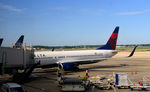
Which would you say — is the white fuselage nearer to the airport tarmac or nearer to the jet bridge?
the airport tarmac

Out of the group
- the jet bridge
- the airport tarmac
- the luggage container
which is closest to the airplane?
the airport tarmac

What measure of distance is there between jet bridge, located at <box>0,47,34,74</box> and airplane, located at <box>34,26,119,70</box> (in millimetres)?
2363

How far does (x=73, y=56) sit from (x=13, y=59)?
1368 centimetres

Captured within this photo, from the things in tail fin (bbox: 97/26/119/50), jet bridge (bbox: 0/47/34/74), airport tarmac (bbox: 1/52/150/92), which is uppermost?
tail fin (bbox: 97/26/119/50)

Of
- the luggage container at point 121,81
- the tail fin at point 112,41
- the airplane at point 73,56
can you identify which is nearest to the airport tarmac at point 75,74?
the luggage container at point 121,81

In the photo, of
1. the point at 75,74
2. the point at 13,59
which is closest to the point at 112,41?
the point at 75,74

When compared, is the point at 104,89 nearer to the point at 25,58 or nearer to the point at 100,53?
the point at 25,58

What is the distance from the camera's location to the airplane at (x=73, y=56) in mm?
30516

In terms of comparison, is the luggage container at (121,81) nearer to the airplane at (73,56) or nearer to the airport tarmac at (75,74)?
the airport tarmac at (75,74)

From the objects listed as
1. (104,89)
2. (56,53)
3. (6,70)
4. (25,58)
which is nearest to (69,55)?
(56,53)

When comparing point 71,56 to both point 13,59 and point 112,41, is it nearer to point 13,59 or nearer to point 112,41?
point 112,41

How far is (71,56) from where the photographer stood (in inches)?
1337

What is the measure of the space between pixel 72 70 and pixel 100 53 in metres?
7.96

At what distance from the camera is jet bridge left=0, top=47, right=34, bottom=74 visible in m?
21.4
